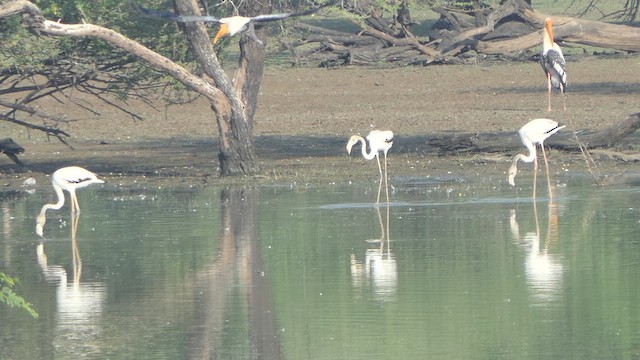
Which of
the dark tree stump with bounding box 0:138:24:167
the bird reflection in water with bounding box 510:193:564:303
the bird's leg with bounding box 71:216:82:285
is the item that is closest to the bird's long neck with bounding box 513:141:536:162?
the bird reflection in water with bounding box 510:193:564:303

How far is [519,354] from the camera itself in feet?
26.9

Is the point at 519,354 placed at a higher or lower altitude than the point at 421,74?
lower

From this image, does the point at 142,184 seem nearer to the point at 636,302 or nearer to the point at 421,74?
the point at 636,302

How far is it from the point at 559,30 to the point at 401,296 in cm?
1990

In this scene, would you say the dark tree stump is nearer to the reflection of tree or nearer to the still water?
the still water

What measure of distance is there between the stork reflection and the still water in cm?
3

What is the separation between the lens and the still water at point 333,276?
8.68m

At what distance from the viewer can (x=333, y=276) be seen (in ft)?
36.3

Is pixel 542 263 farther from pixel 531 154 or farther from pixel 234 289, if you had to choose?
pixel 531 154

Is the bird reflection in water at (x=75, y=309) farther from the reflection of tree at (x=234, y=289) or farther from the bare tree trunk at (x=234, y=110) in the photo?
the bare tree trunk at (x=234, y=110)

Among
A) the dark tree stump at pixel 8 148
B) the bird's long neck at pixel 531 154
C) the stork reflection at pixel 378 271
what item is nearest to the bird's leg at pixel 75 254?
the stork reflection at pixel 378 271

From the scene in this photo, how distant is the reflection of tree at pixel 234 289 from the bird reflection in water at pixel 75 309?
709 mm

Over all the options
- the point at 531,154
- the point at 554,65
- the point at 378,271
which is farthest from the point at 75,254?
the point at 554,65

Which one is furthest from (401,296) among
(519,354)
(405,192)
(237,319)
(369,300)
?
(405,192)
